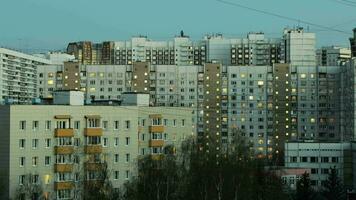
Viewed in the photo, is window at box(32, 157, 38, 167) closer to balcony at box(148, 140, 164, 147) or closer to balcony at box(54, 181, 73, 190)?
balcony at box(54, 181, 73, 190)

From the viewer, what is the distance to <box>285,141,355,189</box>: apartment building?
30344 mm

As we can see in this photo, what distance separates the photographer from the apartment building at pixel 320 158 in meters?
30.3

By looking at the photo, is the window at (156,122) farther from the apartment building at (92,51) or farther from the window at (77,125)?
the apartment building at (92,51)

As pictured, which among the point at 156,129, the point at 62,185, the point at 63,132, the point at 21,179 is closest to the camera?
the point at 21,179

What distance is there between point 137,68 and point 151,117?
19.1 m

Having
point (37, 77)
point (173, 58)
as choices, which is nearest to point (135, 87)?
point (37, 77)

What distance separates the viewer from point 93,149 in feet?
66.7

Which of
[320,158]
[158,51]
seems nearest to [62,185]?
[320,158]

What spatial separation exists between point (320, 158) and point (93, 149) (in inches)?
520

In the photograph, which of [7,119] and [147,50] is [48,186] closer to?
[7,119]

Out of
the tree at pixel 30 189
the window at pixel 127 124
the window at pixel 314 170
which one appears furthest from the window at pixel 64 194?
the window at pixel 314 170

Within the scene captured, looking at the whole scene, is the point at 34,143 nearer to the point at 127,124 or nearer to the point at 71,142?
the point at 71,142

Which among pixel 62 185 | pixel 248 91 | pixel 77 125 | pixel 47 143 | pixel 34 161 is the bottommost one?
Answer: pixel 62 185

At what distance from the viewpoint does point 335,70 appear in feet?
141
